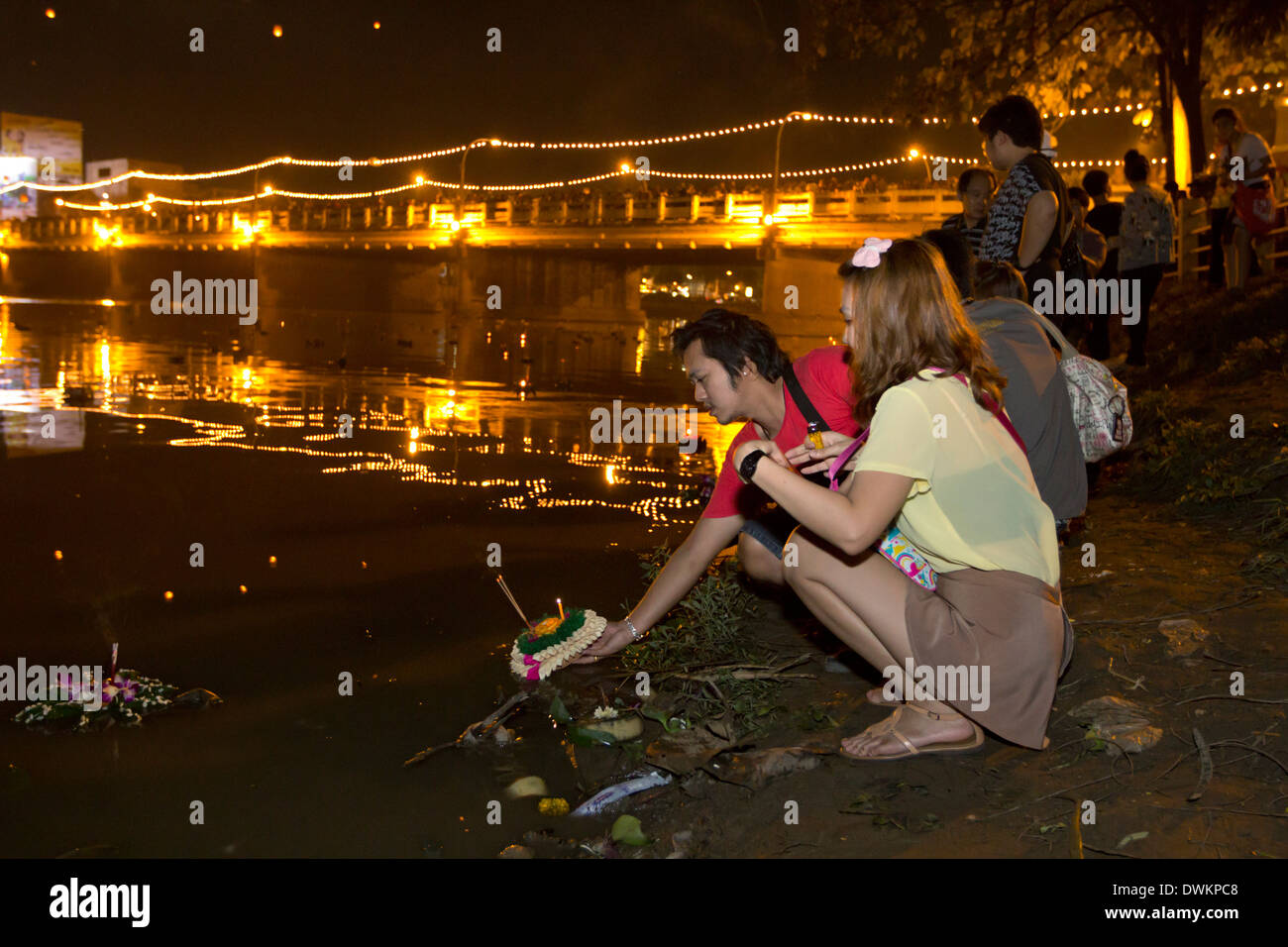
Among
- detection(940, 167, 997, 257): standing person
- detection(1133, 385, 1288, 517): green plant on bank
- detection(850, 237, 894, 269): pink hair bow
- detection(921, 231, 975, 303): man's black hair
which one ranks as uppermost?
detection(940, 167, 997, 257): standing person

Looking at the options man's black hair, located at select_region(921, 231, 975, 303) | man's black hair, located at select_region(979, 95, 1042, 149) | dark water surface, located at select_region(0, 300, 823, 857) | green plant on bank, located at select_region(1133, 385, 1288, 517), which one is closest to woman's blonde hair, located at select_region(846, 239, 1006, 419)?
man's black hair, located at select_region(921, 231, 975, 303)

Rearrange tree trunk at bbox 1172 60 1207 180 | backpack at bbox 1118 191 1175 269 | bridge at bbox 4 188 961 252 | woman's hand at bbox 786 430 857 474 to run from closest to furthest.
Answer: woman's hand at bbox 786 430 857 474
backpack at bbox 1118 191 1175 269
tree trunk at bbox 1172 60 1207 180
bridge at bbox 4 188 961 252

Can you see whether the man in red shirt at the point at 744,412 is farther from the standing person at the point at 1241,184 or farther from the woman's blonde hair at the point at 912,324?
the standing person at the point at 1241,184

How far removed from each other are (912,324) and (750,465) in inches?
22.6

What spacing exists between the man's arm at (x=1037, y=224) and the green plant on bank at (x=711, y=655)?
2.15m

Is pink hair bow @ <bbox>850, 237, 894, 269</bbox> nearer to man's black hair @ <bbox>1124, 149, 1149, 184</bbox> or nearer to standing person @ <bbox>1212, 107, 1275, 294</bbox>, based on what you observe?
man's black hair @ <bbox>1124, 149, 1149, 184</bbox>

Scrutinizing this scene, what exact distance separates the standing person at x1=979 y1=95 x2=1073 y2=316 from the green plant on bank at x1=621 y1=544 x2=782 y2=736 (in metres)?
2.18

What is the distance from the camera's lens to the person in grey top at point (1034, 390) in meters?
3.98

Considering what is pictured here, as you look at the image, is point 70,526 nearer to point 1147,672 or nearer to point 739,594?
point 739,594

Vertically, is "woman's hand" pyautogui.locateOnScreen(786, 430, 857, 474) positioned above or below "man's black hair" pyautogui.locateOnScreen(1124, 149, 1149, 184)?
below

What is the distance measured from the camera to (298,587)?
528 cm

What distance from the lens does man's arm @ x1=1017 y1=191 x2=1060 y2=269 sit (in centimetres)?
516

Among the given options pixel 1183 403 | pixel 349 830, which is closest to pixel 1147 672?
pixel 349 830

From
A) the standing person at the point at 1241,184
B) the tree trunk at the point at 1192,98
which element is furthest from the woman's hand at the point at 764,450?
the tree trunk at the point at 1192,98
